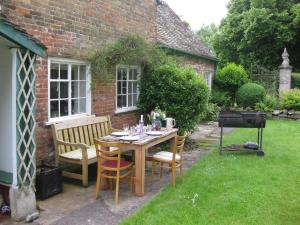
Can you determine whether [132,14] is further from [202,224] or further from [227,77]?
[227,77]

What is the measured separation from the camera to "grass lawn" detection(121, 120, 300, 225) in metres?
5.03

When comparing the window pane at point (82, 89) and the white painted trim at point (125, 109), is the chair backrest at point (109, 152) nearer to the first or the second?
the window pane at point (82, 89)

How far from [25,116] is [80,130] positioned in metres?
2.44

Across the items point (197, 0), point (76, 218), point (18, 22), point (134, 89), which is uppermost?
point (197, 0)

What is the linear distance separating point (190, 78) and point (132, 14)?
2.50 meters

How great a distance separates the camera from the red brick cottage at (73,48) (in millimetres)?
6344

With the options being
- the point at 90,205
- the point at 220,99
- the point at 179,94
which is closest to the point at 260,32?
the point at 220,99

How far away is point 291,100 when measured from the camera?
16359mm

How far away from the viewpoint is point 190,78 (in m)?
9.68

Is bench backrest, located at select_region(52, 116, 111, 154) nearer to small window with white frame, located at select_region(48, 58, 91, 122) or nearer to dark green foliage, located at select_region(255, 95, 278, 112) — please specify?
small window with white frame, located at select_region(48, 58, 91, 122)

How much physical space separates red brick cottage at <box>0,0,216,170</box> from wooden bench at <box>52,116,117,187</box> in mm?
224

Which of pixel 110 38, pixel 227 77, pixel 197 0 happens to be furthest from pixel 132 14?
pixel 197 0

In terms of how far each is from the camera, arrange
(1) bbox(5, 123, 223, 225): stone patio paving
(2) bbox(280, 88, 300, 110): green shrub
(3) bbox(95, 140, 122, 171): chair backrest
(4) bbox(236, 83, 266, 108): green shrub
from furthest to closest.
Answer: (4) bbox(236, 83, 266, 108): green shrub
(2) bbox(280, 88, 300, 110): green shrub
(3) bbox(95, 140, 122, 171): chair backrest
(1) bbox(5, 123, 223, 225): stone patio paving

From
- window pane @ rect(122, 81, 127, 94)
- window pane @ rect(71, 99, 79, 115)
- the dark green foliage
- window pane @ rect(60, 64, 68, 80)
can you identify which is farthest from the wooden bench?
the dark green foliage
